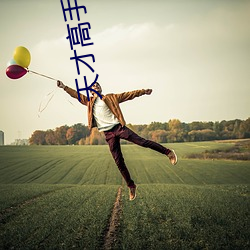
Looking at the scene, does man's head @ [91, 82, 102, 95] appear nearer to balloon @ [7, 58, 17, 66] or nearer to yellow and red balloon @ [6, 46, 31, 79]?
yellow and red balloon @ [6, 46, 31, 79]

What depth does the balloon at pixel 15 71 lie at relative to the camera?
683 centimetres

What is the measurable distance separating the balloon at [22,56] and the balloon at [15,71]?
10cm

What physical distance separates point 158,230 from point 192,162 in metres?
36.0

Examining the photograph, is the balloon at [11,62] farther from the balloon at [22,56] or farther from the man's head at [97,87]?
the man's head at [97,87]

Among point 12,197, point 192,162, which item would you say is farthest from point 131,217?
point 192,162

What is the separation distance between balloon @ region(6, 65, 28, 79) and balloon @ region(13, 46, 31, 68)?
→ 10 centimetres

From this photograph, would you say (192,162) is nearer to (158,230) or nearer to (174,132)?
(174,132)

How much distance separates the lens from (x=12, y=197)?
1514 cm

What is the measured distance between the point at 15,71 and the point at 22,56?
1.28 ft

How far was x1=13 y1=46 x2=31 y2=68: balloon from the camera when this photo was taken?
22.4 feet

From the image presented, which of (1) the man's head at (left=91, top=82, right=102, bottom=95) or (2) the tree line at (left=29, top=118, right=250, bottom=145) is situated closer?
(1) the man's head at (left=91, top=82, right=102, bottom=95)

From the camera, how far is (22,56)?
6.86 metres

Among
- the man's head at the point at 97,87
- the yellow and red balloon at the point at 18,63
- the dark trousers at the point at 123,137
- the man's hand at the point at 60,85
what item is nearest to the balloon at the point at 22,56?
the yellow and red balloon at the point at 18,63

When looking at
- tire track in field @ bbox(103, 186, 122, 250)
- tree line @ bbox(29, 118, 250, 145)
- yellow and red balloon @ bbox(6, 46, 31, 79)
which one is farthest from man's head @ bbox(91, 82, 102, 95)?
tree line @ bbox(29, 118, 250, 145)
